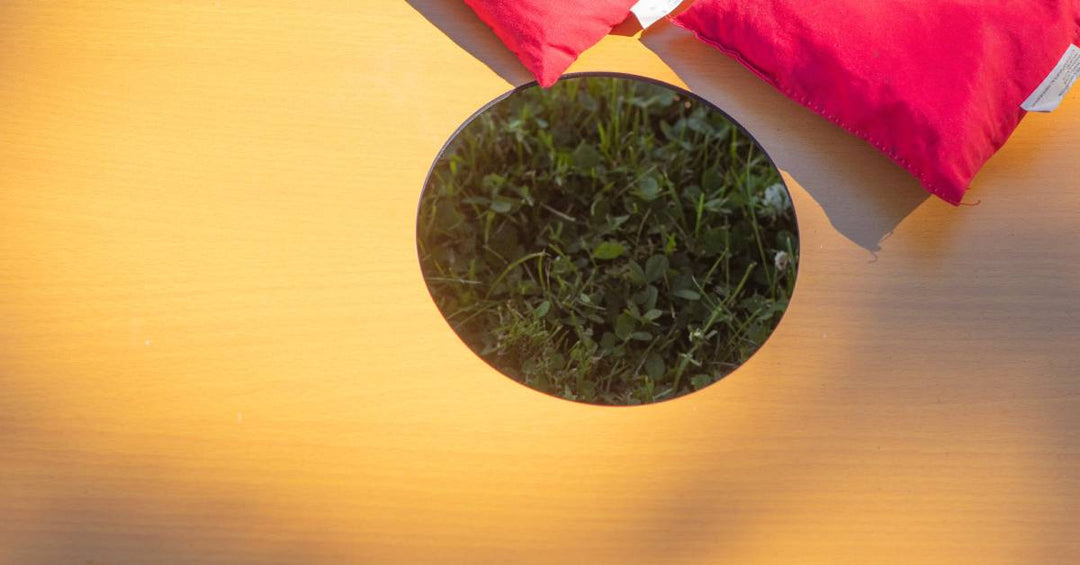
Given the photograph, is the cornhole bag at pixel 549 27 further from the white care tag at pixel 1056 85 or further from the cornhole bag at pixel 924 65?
the white care tag at pixel 1056 85

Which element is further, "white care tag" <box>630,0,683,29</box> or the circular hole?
the circular hole

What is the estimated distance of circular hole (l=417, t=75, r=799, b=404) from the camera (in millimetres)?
1205

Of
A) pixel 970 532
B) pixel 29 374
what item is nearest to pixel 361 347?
pixel 29 374

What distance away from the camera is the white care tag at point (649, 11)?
0.97m

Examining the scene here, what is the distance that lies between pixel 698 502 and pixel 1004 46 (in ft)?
1.74

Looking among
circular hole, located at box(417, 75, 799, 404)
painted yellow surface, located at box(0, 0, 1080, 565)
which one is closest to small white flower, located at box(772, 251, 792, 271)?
circular hole, located at box(417, 75, 799, 404)

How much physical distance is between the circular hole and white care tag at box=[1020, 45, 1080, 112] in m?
0.35

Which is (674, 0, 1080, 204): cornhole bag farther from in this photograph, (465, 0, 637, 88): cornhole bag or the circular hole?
the circular hole

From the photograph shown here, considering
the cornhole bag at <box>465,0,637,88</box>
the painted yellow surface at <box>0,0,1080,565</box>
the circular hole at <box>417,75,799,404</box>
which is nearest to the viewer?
the painted yellow surface at <box>0,0,1080,565</box>

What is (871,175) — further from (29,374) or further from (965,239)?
(29,374)

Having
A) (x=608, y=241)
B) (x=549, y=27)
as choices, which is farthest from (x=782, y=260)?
(x=549, y=27)

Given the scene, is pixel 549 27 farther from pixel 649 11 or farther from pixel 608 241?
pixel 608 241

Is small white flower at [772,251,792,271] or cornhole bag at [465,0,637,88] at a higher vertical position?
cornhole bag at [465,0,637,88]

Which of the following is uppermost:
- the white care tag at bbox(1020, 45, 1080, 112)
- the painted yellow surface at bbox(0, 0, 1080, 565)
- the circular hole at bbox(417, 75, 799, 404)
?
the white care tag at bbox(1020, 45, 1080, 112)
